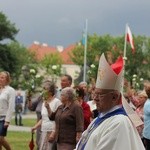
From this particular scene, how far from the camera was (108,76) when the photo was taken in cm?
618

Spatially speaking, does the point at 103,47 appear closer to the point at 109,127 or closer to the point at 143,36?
the point at 143,36

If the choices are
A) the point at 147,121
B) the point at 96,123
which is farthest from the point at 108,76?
the point at 147,121

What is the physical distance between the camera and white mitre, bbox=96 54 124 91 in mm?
6102

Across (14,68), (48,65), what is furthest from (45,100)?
(48,65)

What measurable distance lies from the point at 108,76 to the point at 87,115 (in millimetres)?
5404

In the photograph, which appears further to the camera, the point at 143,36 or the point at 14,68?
the point at 143,36

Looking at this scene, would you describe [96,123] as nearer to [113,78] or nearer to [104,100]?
[104,100]

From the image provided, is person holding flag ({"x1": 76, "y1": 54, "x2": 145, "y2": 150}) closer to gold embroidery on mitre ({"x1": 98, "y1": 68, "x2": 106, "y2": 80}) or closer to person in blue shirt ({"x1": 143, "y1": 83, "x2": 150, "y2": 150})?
gold embroidery on mitre ({"x1": 98, "y1": 68, "x2": 106, "y2": 80})

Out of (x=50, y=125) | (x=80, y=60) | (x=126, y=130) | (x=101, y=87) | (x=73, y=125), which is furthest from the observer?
(x=80, y=60)

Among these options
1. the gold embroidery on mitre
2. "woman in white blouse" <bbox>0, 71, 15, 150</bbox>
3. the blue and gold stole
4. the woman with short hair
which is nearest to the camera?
the blue and gold stole

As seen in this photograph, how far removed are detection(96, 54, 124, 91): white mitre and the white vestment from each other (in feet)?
1.26

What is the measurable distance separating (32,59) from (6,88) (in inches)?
4208

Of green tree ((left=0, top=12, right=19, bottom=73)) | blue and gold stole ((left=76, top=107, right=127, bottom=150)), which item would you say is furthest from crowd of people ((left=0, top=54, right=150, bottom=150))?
green tree ((left=0, top=12, right=19, bottom=73))

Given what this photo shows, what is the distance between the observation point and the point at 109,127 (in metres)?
5.78
